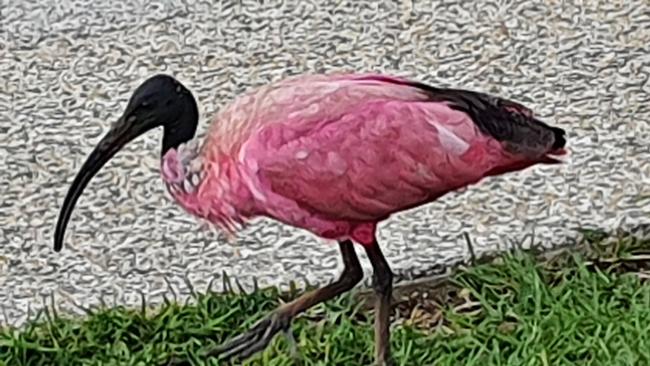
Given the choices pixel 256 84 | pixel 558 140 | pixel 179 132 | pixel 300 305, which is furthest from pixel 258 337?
pixel 256 84

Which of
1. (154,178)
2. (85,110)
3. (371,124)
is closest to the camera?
(371,124)

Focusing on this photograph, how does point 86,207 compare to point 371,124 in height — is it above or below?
below

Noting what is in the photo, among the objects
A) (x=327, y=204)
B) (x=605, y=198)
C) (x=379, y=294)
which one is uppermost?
(x=327, y=204)

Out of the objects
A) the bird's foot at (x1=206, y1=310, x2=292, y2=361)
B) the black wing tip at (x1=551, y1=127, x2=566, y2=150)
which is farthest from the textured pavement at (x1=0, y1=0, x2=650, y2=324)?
the black wing tip at (x1=551, y1=127, x2=566, y2=150)

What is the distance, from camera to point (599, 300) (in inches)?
155

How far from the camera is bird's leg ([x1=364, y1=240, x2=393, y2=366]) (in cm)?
348

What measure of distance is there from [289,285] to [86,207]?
0.78 metres

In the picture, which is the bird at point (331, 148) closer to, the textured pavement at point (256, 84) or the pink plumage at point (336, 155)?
the pink plumage at point (336, 155)

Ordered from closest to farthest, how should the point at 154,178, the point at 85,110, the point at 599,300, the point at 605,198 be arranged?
the point at 599,300, the point at 605,198, the point at 154,178, the point at 85,110

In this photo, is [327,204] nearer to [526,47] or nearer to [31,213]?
[31,213]

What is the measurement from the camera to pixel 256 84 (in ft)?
17.7


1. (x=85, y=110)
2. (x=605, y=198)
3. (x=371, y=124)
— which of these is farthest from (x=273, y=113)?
(x=85, y=110)

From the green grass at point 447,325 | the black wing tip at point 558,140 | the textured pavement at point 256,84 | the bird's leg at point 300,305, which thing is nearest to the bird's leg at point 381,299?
the bird's leg at point 300,305

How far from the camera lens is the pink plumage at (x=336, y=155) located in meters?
3.21
